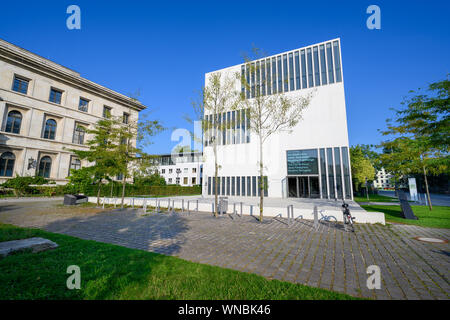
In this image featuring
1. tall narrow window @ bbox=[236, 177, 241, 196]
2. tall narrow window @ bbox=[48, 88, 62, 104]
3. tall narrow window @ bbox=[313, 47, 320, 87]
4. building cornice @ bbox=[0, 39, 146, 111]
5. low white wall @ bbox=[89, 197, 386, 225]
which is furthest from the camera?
tall narrow window @ bbox=[236, 177, 241, 196]

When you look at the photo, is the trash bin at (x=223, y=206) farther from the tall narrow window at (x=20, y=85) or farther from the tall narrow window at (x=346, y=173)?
the tall narrow window at (x=20, y=85)

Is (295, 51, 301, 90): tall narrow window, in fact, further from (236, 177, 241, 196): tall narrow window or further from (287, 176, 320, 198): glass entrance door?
(236, 177, 241, 196): tall narrow window

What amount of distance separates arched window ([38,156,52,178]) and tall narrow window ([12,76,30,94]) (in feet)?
31.6

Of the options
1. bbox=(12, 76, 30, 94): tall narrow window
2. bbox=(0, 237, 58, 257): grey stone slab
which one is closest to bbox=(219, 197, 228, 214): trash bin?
bbox=(0, 237, 58, 257): grey stone slab

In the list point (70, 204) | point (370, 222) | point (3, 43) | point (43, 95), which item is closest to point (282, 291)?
point (370, 222)

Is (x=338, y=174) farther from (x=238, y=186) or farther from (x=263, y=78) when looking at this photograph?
(x=263, y=78)

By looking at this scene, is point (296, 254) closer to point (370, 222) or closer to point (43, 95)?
point (370, 222)

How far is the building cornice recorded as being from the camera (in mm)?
24234

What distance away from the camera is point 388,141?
17.8m

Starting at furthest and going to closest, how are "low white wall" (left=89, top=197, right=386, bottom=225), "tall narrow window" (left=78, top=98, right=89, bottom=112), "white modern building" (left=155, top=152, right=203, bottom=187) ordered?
"white modern building" (left=155, top=152, right=203, bottom=187)
"tall narrow window" (left=78, top=98, right=89, bottom=112)
"low white wall" (left=89, top=197, right=386, bottom=225)

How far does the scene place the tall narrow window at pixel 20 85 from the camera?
25.0 m

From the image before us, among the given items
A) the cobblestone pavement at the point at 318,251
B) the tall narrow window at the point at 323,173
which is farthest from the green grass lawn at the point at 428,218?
the tall narrow window at the point at 323,173

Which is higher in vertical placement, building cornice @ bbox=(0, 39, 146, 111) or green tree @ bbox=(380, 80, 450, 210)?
building cornice @ bbox=(0, 39, 146, 111)
